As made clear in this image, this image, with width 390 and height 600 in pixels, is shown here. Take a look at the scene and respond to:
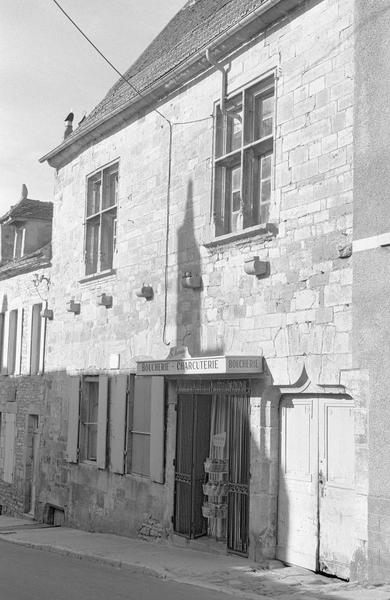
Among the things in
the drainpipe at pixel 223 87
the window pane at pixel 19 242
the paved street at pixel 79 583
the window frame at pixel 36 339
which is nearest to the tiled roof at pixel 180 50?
the drainpipe at pixel 223 87

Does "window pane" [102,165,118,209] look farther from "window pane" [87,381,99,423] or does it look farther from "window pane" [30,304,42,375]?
"window pane" [30,304,42,375]

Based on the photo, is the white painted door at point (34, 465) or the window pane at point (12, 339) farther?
the window pane at point (12, 339)

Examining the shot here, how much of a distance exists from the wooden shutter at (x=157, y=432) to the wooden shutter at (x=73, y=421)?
2.75 m

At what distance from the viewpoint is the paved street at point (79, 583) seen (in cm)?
762

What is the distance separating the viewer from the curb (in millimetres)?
7818

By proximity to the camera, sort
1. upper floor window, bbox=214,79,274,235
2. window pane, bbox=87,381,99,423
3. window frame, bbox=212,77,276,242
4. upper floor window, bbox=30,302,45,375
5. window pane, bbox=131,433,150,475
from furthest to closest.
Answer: upper floor window, bbox=30,302,45,375 → window pane, bbox=87,381,99,423 → window pane, bbox=131,433,150,475 → upper floor window, bbox=214,79,274,235 → window frame, bbox=212,77,276,242

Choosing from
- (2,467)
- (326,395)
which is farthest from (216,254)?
(2,467)

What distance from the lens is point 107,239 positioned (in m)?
14.1

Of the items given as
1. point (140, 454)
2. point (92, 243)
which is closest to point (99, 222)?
point (92, 243)

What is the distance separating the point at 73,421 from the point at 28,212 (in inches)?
344

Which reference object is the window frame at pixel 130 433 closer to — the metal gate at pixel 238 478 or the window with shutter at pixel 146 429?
the window with shutter at pixel 146 429

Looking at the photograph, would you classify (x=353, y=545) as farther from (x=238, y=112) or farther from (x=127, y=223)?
(x=127, y=223)

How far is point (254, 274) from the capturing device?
984 cm

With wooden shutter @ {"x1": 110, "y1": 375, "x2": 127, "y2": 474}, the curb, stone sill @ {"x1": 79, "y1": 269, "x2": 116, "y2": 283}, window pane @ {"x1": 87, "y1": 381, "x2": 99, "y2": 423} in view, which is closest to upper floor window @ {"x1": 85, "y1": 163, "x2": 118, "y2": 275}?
stone sill @ {"x1": 79, "y1": 269, "x2": 116, "y2": 283}
